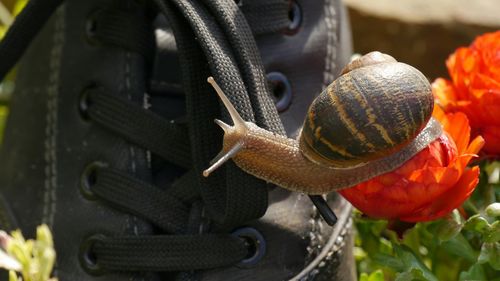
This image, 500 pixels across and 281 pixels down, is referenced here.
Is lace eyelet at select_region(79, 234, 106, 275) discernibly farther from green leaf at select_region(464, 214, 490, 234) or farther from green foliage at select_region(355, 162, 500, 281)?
green leaf at select_region(464, 214, 490, 234)

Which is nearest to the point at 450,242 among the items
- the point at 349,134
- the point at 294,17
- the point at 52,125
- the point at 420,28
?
the point at 349,134

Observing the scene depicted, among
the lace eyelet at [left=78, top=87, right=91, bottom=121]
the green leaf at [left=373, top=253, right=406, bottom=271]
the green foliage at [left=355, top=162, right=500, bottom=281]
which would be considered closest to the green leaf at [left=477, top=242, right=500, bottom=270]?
the green foliage at [left=355, top=162, right=500, bottom=281]

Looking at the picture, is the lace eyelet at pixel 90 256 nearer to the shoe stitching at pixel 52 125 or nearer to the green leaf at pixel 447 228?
the shoe stitching at pixel 52 125

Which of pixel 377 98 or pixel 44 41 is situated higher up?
pixel 377 98

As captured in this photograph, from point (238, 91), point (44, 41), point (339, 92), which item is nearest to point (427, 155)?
point (339, 92)

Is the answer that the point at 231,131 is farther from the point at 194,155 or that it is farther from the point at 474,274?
the point at 474,274

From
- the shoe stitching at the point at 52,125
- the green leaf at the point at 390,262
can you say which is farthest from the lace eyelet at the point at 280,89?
the shoe stitching at the point at 52,125

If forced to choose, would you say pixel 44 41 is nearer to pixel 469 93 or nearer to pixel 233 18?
pixel 233 18
